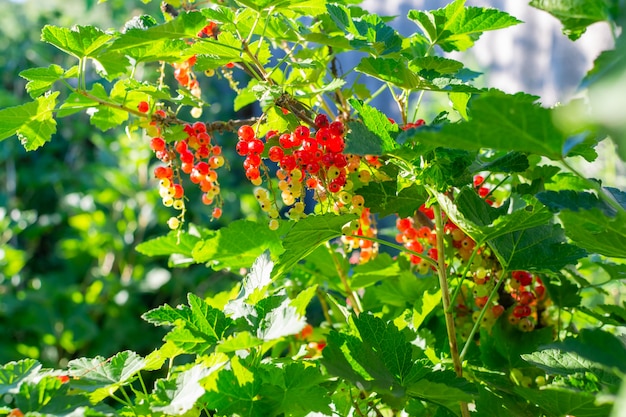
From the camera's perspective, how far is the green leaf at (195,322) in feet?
1.43

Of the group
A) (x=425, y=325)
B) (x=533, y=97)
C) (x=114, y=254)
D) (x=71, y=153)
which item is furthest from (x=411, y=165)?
(x=71, y=153)

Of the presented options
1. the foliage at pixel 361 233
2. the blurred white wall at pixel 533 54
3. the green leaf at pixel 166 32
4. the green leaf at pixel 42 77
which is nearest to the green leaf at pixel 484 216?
the foliage at pixel 361 233

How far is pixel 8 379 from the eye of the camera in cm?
41

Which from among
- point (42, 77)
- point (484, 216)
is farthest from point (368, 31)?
point (42, 77)

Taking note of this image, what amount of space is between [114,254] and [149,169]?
352 mm

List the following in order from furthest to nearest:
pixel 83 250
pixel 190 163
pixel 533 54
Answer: pixel 83 250, pixel 533 54, pixel 190 163

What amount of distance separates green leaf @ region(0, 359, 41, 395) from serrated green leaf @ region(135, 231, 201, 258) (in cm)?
27

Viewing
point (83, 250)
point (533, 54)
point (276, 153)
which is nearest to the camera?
point (276, 153)

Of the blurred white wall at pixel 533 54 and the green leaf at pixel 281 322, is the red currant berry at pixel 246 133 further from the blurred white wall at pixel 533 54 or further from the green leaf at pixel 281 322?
the blurred white wall at pixel 533 54

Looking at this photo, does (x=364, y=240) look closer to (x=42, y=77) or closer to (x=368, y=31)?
(x=368, y=31)

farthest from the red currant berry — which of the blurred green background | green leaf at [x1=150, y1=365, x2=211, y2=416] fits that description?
the blurred green background

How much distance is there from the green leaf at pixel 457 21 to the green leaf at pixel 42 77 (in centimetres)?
30

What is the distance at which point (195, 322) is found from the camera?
1.46 feet

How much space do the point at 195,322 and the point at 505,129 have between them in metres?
0.24
